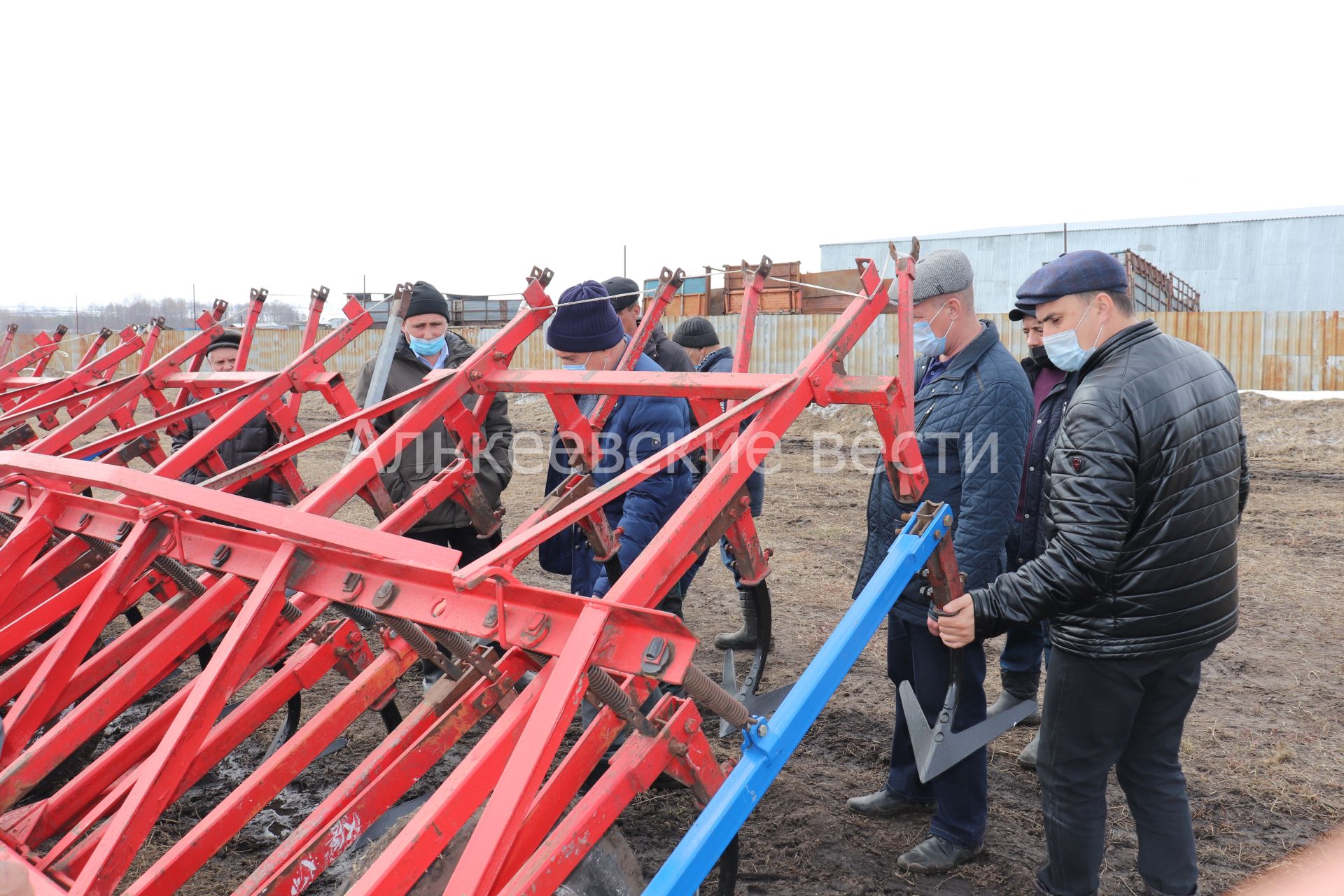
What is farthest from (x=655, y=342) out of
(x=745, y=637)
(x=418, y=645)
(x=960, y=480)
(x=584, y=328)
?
(x=418, y=645)

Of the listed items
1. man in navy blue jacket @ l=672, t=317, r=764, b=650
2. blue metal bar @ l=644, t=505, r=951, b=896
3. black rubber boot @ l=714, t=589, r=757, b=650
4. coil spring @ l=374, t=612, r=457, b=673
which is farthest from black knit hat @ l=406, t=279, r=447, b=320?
blue metal bar @ l=644, t=505, r=951, b=896

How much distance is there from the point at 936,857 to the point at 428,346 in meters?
3.10

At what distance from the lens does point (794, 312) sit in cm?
1817

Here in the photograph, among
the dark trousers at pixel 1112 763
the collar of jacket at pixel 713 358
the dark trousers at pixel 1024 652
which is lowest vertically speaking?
the dark trousers at pixel 1024 652

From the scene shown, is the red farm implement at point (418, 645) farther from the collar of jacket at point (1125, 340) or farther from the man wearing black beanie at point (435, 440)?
the man wearing black beanie at point (435, 440)

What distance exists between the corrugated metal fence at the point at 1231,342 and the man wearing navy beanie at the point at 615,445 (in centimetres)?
1187

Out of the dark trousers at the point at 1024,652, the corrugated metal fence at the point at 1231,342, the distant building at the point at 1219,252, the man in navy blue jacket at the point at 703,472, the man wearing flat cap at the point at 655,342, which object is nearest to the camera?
the dark trousers at the point at 1024,652

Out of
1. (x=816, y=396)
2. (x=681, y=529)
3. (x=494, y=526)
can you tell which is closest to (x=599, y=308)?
(x=494, y=526)

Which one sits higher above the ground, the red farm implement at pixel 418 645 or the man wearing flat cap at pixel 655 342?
the man wearing flat cap at pixel 655 342

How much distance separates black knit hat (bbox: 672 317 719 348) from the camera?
587 cm

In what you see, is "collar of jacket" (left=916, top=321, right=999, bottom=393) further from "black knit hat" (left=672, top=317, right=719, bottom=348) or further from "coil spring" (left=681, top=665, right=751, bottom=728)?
"black knit hat" (left=672, top=317, right=719, bottom=348)

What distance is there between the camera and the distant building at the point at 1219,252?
85.6ft

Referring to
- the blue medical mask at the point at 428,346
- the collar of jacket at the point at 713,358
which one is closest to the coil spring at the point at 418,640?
the blue medical mask at the point at 428,346

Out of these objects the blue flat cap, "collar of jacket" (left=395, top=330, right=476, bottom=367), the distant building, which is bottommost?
"collar of jacket" (left=395, top=330, right=476, bottom=367)
